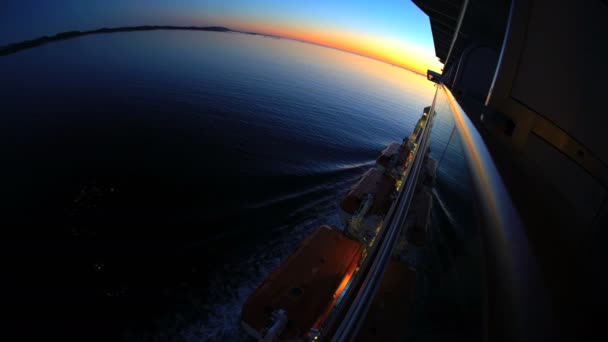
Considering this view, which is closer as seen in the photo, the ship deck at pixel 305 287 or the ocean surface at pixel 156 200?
the ship deck at pixel 305 287

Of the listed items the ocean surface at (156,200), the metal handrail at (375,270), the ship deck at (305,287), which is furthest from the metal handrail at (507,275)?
the ship deck at (305,287)

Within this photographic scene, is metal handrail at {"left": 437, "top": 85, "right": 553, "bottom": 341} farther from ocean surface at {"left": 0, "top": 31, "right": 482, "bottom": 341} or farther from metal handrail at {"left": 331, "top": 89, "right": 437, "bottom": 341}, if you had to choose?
ocean surface at {"left": 0, "top": 31, "right": 482, "bottom": 341}

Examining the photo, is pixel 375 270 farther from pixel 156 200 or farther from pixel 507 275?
pixel 156 200

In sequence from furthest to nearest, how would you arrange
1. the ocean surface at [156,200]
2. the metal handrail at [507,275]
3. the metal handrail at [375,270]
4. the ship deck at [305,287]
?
the ocean surface at [156,200] < the ship deck at [305,287] < the metal handrail at [375,270] < the metal handrail at [507,275]

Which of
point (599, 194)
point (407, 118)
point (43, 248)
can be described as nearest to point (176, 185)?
point (43, 248)

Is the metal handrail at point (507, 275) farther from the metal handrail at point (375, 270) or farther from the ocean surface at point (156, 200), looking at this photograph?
the ocean surface at point (156, 200)

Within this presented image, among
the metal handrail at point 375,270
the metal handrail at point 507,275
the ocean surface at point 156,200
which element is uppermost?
the metal handrail at point 507,275

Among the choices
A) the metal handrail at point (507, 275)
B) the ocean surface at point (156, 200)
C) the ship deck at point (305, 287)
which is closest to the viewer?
the metal handrail at point (507, 275)

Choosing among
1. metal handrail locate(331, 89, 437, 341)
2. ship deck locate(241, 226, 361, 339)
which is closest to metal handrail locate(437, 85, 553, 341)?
metal handrail locate(331, 89, 437, 341)
